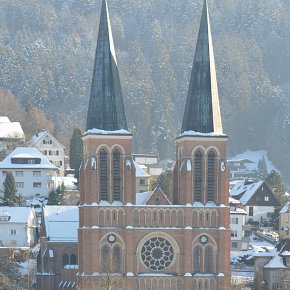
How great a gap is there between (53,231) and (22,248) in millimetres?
12201

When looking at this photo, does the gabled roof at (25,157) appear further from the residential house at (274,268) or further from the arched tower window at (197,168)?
the arched tower window at (197,168)

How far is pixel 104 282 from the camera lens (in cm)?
8519

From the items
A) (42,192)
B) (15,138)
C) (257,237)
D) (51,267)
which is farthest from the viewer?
(15,138)

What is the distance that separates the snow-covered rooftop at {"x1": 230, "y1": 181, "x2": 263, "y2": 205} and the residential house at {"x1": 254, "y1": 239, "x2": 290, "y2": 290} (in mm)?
29318

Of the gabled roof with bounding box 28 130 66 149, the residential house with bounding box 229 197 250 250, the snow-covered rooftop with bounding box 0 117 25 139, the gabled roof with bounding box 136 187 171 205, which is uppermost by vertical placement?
the snow-covered rooftop with bounding box 0 117 25 139

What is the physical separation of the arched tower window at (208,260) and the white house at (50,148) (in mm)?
66966

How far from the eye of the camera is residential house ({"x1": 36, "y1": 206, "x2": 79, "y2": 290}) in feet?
327

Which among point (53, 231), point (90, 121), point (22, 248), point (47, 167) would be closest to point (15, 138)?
point (47, 167)

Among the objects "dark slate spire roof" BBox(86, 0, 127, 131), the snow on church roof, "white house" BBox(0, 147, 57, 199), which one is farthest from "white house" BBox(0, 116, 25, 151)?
"dark slate spire roof" BBox(86, 0, 127, 131)

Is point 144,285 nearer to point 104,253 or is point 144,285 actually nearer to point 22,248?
point 104,253

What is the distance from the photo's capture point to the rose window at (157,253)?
87938mm

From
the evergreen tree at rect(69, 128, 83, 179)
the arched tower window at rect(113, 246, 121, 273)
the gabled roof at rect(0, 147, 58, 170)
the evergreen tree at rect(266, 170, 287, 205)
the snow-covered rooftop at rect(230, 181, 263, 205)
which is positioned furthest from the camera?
the evergreen tree at rect(69, 128, 83, 179)

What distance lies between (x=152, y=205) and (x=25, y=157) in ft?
169

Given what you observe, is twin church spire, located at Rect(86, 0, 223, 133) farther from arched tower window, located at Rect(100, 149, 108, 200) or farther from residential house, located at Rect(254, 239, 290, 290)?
residential house, located at Rect(254, 239, 290, 290)
